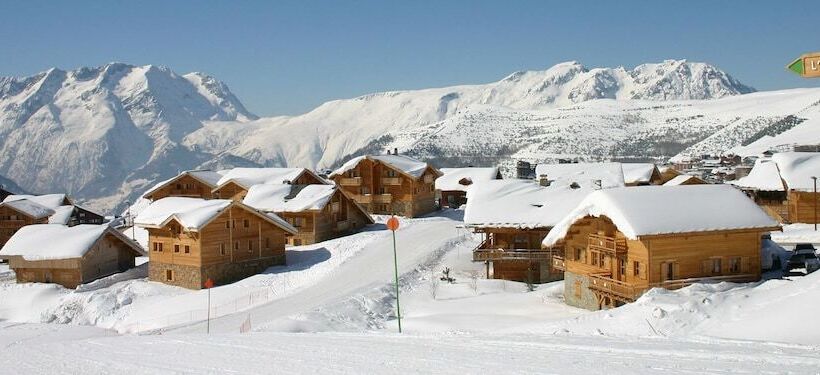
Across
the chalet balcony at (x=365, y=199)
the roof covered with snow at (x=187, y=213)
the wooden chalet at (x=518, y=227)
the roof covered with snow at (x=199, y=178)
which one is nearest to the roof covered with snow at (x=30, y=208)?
the roof covered with snow at (x=199, y=178)

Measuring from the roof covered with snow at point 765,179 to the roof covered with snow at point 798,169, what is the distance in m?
0.46

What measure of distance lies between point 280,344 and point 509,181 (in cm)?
2867

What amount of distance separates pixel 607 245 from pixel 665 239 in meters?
2.84

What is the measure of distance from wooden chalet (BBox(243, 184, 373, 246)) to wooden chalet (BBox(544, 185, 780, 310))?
24.1 m

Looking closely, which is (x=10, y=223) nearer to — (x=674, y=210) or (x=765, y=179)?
(x=674, y=210)

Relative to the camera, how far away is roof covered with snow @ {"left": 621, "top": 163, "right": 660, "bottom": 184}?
77375 mm

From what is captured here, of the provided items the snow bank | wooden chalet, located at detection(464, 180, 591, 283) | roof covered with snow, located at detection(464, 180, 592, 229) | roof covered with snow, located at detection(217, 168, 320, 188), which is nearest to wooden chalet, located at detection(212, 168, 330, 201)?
roof covered with snow, located at detection(217, 168, 320, 188)

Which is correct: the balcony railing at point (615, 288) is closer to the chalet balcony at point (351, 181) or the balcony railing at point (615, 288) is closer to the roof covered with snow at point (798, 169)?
the roof covered with snow at point (798, 169)

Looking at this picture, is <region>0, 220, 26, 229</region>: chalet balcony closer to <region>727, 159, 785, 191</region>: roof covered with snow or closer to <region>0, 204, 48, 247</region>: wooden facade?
<region>0, 204, 48, 247</region>: wooden facade

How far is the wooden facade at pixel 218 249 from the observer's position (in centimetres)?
4641

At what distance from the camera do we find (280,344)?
22.0 metres

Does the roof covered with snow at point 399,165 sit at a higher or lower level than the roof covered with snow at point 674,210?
higher

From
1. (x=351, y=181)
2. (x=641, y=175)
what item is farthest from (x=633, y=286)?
(x=641, y=175)

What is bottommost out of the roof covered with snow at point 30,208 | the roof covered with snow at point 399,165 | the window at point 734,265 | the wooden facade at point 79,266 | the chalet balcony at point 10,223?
the wooden facade at point 79,266
